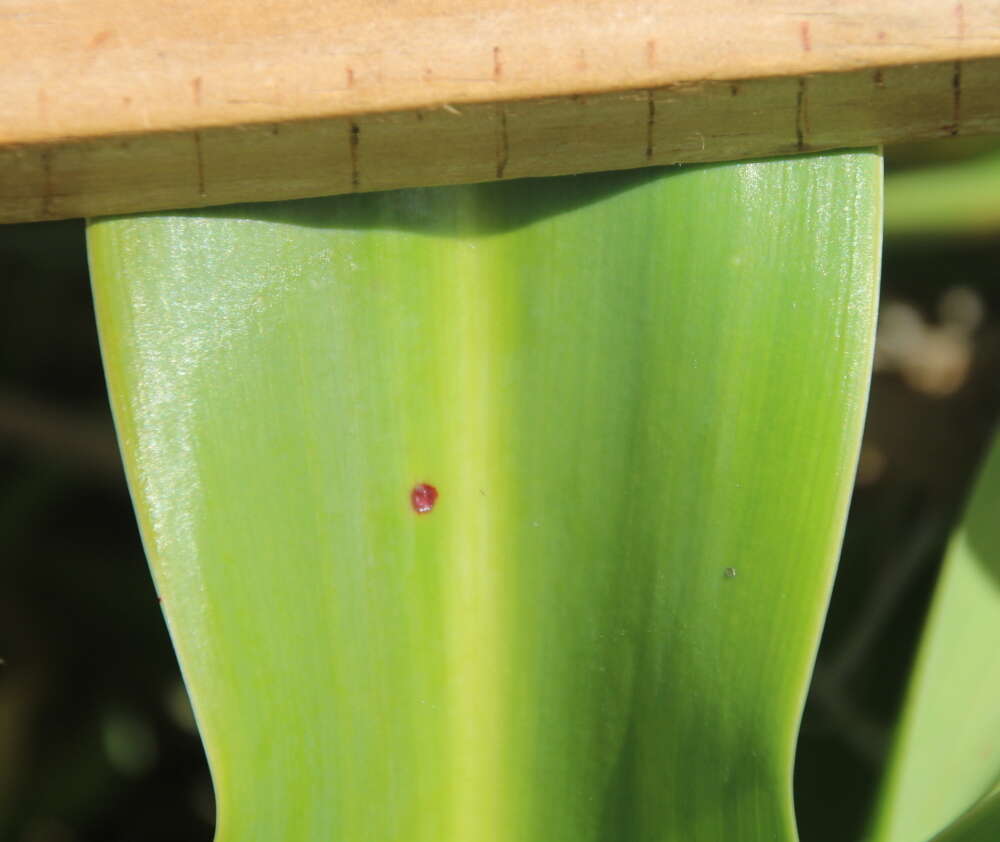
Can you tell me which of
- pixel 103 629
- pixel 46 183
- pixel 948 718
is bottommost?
pixel 103 629

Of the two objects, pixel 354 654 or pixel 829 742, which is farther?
pixel 829 742

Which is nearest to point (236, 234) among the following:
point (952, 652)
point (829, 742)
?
point (952, 652)

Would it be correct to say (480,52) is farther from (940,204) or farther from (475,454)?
(940,204)

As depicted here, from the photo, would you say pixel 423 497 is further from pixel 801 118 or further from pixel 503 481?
pixel 801 118

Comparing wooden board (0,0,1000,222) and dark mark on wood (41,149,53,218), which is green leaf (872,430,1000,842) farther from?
dark mark on wood (41,149,53,218)

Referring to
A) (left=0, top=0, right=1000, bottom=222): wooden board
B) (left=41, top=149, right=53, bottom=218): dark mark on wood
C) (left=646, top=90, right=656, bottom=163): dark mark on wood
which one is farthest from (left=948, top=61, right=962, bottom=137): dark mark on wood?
(left=41, top=149, right=53, bottom=218): dark mark on wood

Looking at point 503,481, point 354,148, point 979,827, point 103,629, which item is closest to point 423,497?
point 503,481

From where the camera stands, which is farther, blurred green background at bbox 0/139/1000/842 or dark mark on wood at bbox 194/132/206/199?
blurred green background at bbox 0/139/1000/842
